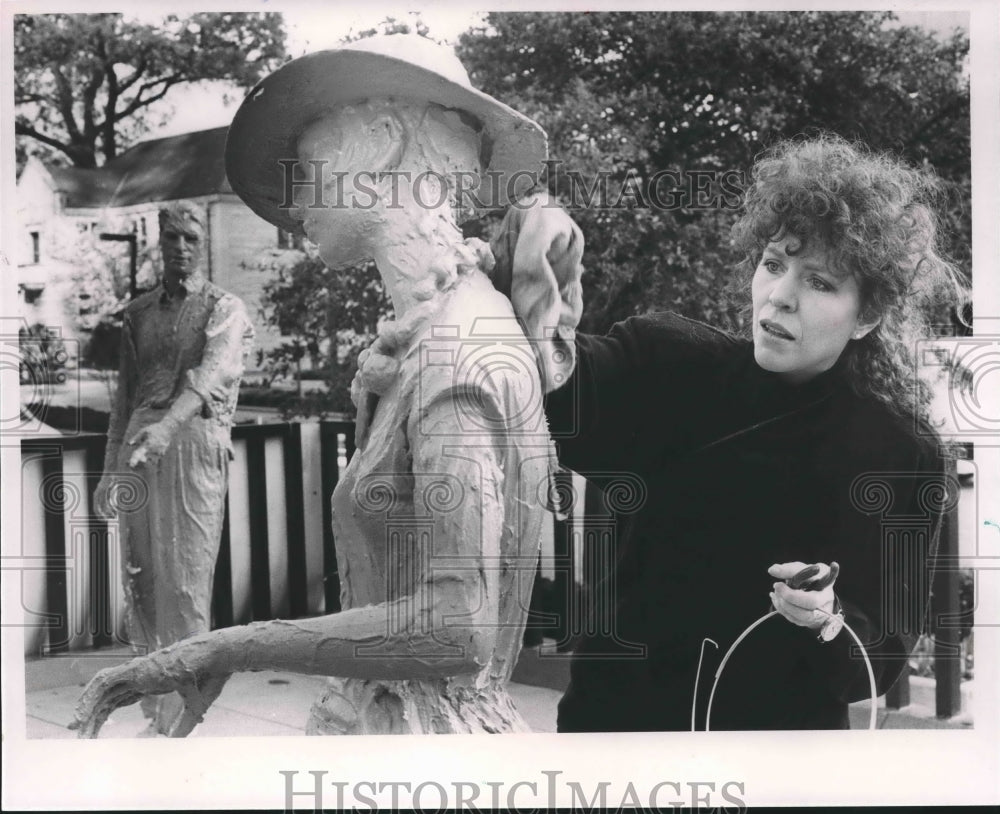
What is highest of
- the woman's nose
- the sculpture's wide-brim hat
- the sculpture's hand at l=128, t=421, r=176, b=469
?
the sculpture's wide-brim hat

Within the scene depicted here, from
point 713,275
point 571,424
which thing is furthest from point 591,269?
point 571,424

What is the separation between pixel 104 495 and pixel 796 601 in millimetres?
2232

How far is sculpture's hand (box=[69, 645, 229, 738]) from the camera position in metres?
2.37

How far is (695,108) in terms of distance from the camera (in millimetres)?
3670

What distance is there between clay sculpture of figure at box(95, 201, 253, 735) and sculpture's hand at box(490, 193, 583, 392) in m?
1.45

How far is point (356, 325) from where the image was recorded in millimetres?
3764

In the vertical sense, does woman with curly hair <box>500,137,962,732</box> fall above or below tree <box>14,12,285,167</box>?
below

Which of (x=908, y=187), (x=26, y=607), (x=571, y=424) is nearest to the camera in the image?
(x=571, y=424)

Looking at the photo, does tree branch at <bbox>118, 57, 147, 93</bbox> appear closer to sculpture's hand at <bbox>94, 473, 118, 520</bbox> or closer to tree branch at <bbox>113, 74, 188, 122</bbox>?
tree branch at <bbox>113, 74, 188, 122</bbox>

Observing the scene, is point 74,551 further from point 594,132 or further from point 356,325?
point 594,132

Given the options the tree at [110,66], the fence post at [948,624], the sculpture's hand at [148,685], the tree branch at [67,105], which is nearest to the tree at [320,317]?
the tree at [110,66]

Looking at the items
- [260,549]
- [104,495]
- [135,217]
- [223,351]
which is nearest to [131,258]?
[135,217]

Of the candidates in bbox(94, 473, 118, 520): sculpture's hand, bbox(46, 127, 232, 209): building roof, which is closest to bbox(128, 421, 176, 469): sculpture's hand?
bbox(94, 473, 118, 520): sculpture's hand

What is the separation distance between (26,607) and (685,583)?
2.06 m
